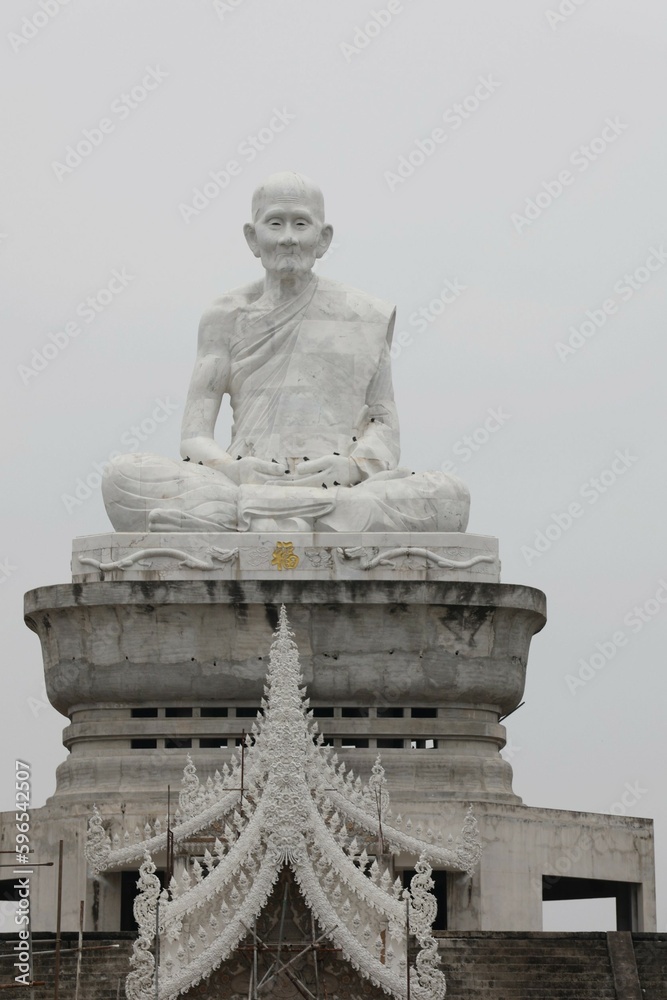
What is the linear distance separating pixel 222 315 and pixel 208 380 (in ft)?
2.91

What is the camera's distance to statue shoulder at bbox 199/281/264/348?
35656mm

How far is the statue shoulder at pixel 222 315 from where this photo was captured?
117 feet

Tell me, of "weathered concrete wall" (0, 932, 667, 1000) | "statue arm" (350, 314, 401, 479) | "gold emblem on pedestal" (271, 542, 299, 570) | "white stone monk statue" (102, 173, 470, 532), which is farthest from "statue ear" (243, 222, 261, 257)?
"weathered concrete wall" (0, 932, 667, 1000)

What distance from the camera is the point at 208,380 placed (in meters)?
35.5

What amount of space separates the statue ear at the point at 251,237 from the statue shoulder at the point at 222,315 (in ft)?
1.60

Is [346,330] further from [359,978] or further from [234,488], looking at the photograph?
[359,978]

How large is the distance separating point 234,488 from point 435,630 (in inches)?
122

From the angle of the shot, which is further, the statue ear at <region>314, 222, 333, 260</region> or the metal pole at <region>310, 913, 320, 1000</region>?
the statue ear at <region>314, 222, 333, 260</region>

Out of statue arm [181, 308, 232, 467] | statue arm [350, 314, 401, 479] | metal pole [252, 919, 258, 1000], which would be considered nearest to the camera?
metal pole [252, 919, 258, 1000]

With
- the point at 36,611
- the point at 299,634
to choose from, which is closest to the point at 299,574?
the point at 299,634

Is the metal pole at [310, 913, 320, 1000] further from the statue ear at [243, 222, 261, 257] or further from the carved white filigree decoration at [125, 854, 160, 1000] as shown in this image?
the statue ear at [243, 222, 261, 257]

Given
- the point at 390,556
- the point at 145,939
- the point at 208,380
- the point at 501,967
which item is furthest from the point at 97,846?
the point at 208,380

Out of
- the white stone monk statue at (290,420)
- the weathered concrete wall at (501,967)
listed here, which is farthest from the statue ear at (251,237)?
the weathered concrete wall at (501,967)

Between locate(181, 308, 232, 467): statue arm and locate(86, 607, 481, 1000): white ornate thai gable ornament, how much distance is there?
22.5ft
